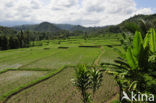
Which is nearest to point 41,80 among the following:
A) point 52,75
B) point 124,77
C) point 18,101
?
point 52,75

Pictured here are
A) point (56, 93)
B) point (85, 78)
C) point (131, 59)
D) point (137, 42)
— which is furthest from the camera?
point (56, 93)

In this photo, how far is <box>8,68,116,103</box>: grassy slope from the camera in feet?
29.4

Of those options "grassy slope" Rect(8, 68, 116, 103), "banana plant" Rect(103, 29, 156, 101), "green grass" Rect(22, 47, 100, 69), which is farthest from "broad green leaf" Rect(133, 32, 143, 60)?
"green grass" Rect(22, 47, 100, 69)

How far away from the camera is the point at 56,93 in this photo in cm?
993

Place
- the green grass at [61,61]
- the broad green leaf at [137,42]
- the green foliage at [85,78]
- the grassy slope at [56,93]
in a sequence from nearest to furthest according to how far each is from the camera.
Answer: the broad green leaf at [137,42] < the green foliage at [85,78] < the grassy slope at [56,93] < the green grass at [61,61]

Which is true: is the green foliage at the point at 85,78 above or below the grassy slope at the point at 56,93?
above

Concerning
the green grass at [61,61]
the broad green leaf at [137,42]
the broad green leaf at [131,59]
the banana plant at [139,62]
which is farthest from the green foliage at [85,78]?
the green grass at [61,61]

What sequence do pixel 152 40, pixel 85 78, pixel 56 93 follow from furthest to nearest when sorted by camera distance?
pixel 56 93 < pixel 85 78 < pixel 152 40

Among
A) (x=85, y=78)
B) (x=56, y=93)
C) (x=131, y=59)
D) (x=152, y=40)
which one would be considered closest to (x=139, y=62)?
(x=131, y=59)

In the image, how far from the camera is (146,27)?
19.6ft

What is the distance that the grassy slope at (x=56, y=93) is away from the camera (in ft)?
29.4

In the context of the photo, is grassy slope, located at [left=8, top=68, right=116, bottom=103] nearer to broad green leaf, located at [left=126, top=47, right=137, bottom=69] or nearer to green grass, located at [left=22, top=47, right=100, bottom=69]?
broad green leaf, located at [left=126, top=47, right=137, bottom=69]

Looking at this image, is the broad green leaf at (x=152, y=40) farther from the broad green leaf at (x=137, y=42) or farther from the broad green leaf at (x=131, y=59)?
the broad green leaf at (x=131, y=59)

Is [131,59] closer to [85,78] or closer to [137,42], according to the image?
[137,42]
